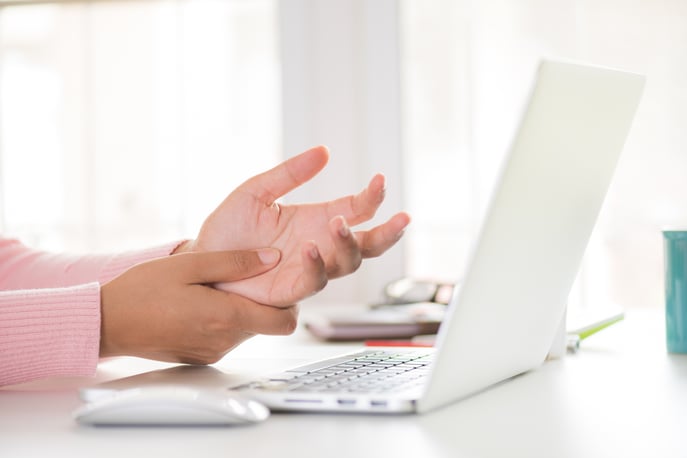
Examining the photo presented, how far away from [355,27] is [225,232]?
1.86 metres

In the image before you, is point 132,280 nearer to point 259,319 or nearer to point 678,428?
point 259,319

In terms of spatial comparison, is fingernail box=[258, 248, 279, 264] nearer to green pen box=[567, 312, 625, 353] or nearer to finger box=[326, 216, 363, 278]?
finger box=[326, 216, 363, 278]

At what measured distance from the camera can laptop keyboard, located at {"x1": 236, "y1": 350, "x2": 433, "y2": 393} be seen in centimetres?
73

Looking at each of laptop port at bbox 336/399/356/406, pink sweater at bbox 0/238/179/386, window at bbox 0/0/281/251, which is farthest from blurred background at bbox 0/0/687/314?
laptop port at bbox 336/399/356/406

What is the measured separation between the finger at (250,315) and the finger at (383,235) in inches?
4.4

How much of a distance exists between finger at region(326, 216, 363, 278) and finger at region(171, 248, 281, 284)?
0.09m

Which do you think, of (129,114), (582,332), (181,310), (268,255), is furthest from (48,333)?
(129,114)

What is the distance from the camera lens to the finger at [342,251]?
0.86 metres

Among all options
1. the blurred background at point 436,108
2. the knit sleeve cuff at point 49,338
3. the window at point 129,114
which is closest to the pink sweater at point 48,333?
the knit sleeve cuff at point 49,338

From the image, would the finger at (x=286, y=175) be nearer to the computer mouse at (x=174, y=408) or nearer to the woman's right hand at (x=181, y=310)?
the woman's right hand at (x=181, y=310)

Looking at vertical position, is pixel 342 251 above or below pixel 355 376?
above

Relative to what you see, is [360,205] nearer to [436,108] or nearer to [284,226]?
[284,226]

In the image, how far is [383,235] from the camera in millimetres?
980

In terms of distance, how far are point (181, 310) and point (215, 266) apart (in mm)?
60
